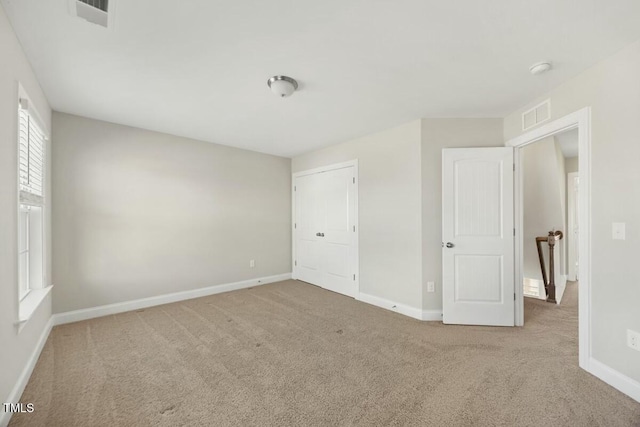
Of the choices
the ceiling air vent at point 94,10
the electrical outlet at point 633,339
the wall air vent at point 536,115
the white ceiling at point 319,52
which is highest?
the ceiling air vent at point 94,10

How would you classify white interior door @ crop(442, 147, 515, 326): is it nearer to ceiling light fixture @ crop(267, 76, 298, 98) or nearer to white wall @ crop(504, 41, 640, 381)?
white wall @ crop(504, 41, 640, 381)

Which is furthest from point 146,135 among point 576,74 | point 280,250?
point 576,74

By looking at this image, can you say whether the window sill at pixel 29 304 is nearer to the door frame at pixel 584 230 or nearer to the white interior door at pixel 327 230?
the white interior door at pixel 327 230

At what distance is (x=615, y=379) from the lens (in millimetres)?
1842

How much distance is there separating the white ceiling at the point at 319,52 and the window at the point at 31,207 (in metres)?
0.48

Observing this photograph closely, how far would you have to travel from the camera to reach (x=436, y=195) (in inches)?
123

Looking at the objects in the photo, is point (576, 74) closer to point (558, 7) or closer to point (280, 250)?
point (558, 7)

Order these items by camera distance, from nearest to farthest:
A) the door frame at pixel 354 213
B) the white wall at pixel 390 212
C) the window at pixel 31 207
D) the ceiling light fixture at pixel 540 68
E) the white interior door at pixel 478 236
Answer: the ceiling light fixture at pixel 540 68
the window at pixel 31 207
the white interior door at pixel 478 236
the white wall at pixel 390 212
the door frame at pixel 354 213

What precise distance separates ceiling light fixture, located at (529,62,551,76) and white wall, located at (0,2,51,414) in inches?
138

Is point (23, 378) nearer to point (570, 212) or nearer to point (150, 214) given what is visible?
point (150, 214)

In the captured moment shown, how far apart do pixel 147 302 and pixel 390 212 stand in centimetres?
349

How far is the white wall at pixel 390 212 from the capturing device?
10.5 feet

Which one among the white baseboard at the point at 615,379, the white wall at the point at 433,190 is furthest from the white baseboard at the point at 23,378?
the white baseboard at the point at 615,379

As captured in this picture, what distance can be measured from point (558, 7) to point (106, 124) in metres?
4.38
